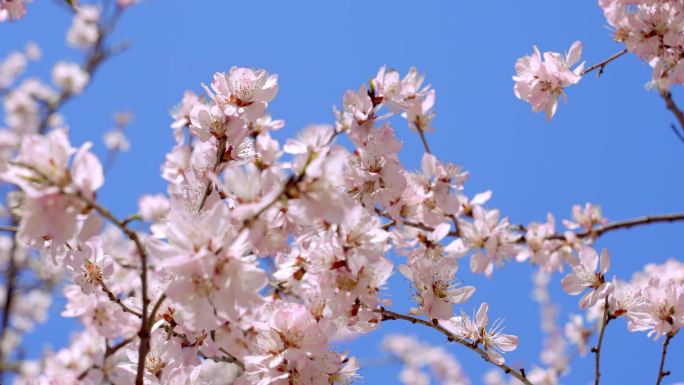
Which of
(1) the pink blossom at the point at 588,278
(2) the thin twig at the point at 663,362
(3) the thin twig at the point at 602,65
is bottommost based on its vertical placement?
(2) the thin twig at the point at 663,362

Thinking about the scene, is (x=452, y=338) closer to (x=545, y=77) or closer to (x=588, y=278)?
(x=588, y=278)

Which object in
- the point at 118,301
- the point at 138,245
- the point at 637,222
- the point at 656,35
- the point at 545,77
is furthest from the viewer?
the point at 545,77

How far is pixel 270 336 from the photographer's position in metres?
Answer: 1.67

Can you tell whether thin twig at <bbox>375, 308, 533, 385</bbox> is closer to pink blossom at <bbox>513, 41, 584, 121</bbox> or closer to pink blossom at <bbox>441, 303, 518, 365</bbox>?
pink blossom at <bbox>441, 303, 518, 365</bbox>

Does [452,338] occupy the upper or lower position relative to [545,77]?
lower

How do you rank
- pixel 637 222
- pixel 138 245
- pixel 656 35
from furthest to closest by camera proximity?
pixel 656 35 → pixel 637 222 → pixel 138 245

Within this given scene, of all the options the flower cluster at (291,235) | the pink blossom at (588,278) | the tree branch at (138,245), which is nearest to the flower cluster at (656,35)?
the flower cluster at (291,235)

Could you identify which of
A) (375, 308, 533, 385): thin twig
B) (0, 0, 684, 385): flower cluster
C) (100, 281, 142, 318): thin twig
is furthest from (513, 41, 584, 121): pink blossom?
(100, 281, 142, 318): thin twig

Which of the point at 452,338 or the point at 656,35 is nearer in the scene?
the point at 452,338

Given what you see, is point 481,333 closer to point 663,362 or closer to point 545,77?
point 663,362

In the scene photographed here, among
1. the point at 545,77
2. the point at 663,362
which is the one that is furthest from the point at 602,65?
the point at 663,362

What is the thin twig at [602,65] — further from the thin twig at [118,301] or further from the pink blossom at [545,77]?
the thin twig at [118,301]

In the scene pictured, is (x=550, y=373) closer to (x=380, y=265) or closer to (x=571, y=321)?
(x=571, y=321)

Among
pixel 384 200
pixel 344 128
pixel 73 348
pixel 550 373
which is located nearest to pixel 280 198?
pixel 384 200
